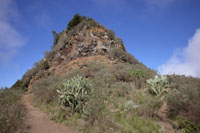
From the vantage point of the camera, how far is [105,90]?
23.8ft

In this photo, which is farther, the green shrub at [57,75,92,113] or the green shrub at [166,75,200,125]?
the green shrub at [57,75,92,113]

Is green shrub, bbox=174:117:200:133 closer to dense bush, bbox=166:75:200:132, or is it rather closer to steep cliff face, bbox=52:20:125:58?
dense bush, bbox=166:75:200:132

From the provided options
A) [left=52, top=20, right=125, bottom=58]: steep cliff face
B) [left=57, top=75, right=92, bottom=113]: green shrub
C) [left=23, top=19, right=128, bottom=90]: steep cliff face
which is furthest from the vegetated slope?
[left=52, top=20, right=125, bottom=58]: steep cliff face

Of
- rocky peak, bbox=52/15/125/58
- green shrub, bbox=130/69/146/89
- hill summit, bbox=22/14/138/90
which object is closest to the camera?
green shrub, bbox=130/69/146/89

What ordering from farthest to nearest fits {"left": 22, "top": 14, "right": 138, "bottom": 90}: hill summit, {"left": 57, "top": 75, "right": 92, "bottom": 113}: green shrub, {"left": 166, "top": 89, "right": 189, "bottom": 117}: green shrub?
1. {"left": 22, "top": 14, "right": 138, "bottom": 90}: hill summit
2. {"left": 57, "top": 75, "right": 92, "bottom": 113}: green shrub
3. {"left": 166, "top": 89, "right": 189, "bottom": 117}: green shrub

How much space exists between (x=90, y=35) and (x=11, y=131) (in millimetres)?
13524

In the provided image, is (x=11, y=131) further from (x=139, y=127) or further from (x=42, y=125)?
(x=139, y=127)

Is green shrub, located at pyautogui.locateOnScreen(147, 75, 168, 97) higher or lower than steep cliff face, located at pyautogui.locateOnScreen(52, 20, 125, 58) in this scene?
lower

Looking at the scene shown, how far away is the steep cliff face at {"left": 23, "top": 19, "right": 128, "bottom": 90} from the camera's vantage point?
13836 mm

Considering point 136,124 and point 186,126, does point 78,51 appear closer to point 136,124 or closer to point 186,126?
point 136,124

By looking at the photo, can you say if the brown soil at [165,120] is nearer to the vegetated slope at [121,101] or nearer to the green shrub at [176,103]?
the vegetated slope at [121,101]

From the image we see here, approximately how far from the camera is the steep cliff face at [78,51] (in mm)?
13836

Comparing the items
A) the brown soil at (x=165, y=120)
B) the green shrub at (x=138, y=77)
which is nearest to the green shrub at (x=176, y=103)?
the brown soil at (x=165, y=120)

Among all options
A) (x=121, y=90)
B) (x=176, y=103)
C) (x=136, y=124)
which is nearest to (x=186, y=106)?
(x=176, y=103)
